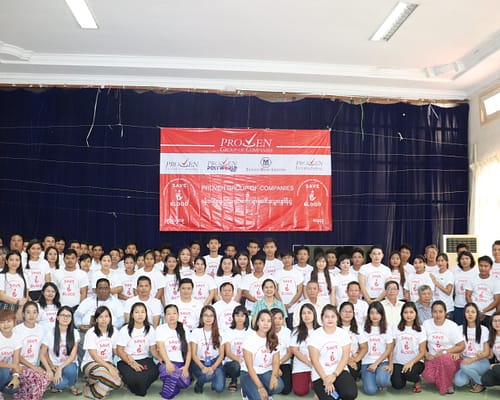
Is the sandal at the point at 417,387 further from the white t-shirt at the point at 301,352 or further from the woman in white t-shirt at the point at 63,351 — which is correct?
the woman in white t-shirt at the point at 63,351

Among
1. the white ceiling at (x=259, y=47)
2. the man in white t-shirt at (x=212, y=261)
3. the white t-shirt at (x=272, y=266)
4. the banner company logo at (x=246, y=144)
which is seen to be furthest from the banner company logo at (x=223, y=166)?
the white t-shirt at (x=272, y=266)

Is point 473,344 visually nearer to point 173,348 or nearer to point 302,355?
point 302,355

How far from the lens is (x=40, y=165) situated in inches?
285

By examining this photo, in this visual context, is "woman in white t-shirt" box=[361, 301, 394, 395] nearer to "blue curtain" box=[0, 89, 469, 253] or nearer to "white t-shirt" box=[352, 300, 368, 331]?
"white t-shirt" box=[352, 300, 368, 331]

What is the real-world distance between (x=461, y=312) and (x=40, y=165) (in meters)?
5.81

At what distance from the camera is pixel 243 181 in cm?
732

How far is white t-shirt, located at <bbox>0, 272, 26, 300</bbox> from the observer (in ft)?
15.6

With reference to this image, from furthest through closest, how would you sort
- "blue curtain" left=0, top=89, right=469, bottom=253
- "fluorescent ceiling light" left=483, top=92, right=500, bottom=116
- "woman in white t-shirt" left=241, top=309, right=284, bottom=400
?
"blue curtain" left=0, top=89, right=469, bottom=253, "fluorescent ceiling light" left=483, top=92, right=500, bottom=116, "woman in white t-shirt" left=241, top=309, right=284, bottom=400

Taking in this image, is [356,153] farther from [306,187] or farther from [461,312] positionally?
[461,312]

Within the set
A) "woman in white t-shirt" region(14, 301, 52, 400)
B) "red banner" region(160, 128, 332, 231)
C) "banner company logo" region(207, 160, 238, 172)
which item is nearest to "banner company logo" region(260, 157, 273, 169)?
"red banner" region(160, 128, 332, 231)

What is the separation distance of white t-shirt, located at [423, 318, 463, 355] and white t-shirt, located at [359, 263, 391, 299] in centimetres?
84

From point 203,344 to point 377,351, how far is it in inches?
60.4

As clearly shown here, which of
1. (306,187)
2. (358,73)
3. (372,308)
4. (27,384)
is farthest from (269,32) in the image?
(27,384)

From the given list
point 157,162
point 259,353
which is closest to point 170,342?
point 259,353
